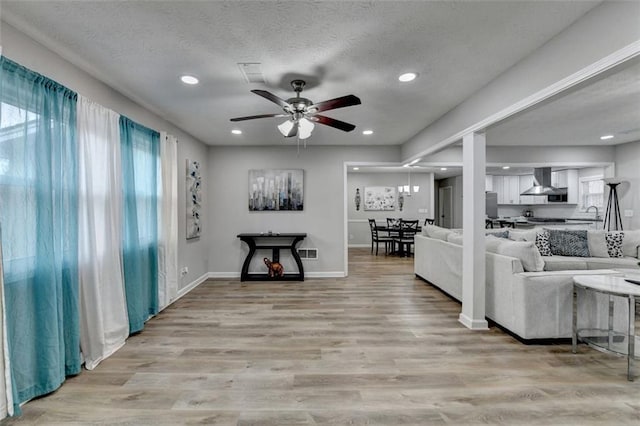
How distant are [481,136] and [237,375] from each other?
3351 mm

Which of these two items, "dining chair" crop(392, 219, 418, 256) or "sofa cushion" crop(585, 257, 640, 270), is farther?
"dining chair" crop(392, 219, 418, 256)

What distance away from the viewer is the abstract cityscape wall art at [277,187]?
5.67 meters

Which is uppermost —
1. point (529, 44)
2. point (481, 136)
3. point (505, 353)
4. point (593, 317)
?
point (529, 44)

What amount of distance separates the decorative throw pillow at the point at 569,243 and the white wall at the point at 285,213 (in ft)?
9.52

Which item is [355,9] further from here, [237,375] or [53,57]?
[237,375]

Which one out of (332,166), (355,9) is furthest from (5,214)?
(332,166)

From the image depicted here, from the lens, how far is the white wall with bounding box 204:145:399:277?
5680 mm

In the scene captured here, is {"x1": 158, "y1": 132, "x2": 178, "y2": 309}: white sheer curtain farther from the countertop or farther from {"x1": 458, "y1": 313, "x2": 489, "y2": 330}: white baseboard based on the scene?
the countertop

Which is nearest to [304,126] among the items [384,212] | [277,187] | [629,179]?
[277,187]

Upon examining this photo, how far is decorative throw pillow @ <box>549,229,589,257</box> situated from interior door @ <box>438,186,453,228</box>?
6.64 m

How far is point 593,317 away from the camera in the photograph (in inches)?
112

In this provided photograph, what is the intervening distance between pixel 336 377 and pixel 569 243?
14.3ft

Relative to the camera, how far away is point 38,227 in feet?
6.71

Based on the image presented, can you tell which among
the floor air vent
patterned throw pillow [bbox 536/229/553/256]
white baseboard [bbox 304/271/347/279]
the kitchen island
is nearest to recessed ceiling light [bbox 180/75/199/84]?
the floor air vent
